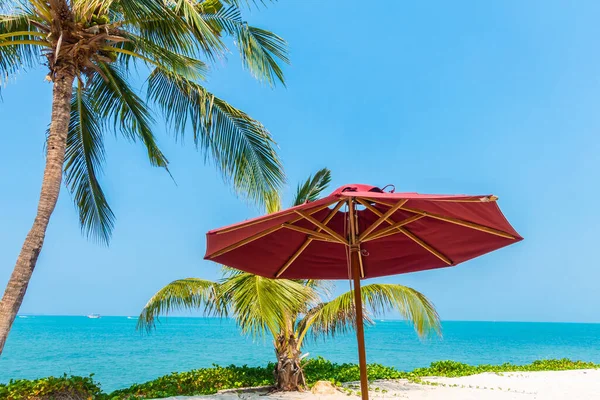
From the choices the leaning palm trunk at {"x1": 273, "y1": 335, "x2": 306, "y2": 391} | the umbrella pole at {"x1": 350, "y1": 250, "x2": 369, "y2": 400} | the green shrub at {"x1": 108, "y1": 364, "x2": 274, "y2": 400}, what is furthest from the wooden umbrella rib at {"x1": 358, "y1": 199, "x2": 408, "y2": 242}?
the green shrub at {"x1": 108, "y1": 364, "x2": 274, "y2": 400}

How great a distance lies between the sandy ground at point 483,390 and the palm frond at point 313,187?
3.38 metres

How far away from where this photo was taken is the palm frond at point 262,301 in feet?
23.3

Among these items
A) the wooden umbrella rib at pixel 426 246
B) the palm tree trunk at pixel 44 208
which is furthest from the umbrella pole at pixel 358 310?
the palm tree trunk at pixel 44 208

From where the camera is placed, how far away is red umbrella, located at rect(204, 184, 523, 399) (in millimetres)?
2941

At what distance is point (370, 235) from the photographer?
3658 millimetres

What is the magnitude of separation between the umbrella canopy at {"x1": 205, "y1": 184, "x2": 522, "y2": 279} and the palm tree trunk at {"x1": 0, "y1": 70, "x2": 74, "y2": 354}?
2525mm

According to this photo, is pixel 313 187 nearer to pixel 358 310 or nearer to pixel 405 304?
pixel 405 304

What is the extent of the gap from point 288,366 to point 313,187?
320 cm

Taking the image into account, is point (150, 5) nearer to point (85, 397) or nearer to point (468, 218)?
point (468, 218)

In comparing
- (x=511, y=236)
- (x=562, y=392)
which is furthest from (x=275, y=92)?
(x=562, y=392)

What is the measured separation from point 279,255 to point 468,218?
1.84m

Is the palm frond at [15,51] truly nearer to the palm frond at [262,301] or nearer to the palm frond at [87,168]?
the palm frond at [87,168]

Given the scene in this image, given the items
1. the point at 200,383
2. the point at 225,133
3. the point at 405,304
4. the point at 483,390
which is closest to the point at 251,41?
the point at 225,133

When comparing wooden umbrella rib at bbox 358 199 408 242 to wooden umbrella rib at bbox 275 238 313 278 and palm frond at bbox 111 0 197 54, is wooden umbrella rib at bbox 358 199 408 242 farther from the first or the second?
palm frond at bbox 111 0 197 54
